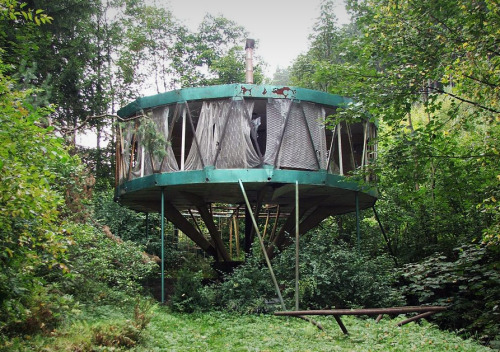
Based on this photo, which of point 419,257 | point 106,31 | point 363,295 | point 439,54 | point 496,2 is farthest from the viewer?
point 106,31

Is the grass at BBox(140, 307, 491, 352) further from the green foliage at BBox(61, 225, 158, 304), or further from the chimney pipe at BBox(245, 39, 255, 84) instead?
the chimney pipe at BBox(245, 39, 255, 84)

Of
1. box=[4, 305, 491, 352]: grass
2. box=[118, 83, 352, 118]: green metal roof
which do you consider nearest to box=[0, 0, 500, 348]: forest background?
box=[4, 305, 491, 352]: grass

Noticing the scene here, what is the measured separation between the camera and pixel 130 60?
2561 centimetres

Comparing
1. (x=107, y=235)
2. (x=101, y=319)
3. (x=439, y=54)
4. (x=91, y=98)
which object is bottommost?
(x=101, y=319)

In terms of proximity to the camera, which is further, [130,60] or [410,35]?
[130,60]

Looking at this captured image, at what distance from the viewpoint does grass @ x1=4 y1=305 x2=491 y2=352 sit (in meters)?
6.93

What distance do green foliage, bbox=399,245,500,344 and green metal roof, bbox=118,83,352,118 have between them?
13.9 ft

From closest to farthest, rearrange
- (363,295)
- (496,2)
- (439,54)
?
(496,2) < (439,54) < (363,295)

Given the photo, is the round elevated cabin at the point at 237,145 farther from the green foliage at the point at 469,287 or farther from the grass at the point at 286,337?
the grass at the point at 286,337

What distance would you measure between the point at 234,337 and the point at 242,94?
242 inches

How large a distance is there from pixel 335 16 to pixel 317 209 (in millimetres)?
14262

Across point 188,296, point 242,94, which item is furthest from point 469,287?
point 242,94

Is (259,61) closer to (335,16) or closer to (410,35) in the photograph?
(335,16)

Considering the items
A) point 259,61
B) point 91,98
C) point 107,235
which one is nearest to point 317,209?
point 107,235
